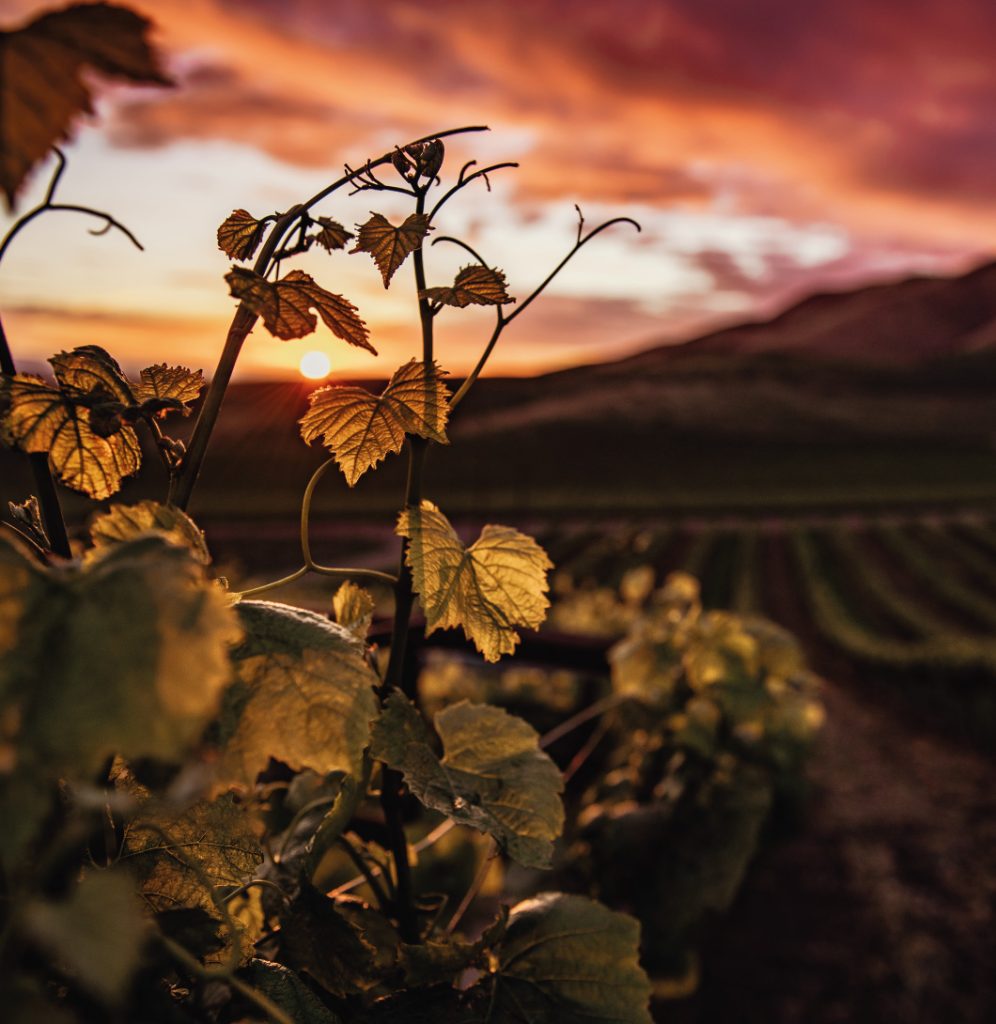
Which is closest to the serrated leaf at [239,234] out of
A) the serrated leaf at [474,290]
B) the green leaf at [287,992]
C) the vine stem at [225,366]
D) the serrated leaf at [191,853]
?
the vine stem at [225,366]

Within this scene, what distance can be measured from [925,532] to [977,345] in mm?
72438

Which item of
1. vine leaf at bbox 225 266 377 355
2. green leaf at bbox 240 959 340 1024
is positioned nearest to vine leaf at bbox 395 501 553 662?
vine leaf at bbox 225 266 377 355

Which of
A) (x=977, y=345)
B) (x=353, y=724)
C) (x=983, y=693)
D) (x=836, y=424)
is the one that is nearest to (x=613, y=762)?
(x=353, y=724)

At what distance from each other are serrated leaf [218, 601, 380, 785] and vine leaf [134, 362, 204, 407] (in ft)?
0.93

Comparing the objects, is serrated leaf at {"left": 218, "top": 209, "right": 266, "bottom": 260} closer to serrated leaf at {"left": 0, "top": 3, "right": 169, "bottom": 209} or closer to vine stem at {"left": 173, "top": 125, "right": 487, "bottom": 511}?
vine stem at {"left": 173, "top": 125, "right": 487, "bottom": 511}

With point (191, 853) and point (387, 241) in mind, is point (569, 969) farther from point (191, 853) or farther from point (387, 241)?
point (387, 241)

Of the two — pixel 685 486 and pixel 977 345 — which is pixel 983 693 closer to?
pixel 685 486

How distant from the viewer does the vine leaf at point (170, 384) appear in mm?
824

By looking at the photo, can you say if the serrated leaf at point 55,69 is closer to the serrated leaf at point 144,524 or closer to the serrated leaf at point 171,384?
the serrated leaf at point 144,524

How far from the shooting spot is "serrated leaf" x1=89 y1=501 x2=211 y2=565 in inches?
24.1

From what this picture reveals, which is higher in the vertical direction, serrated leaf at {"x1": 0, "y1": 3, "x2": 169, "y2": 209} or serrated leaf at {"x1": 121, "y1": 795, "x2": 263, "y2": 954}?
serrated leaf at {"x1": 0, "y1": 3, "x2": 169, "y2": 209}

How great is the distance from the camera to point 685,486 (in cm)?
4744

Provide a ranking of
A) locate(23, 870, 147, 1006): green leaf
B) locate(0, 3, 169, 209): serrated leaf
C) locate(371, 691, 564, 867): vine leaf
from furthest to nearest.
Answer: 1. locate(371, 691, 564, 867): vine leaf
2. locate(0, 3, 169, 209): serrated leaf
3. locate(23, 870, 147, 1006): green leaf

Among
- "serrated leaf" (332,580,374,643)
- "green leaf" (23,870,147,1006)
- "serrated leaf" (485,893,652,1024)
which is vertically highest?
"serrated leaf" (332,580,374,643)
